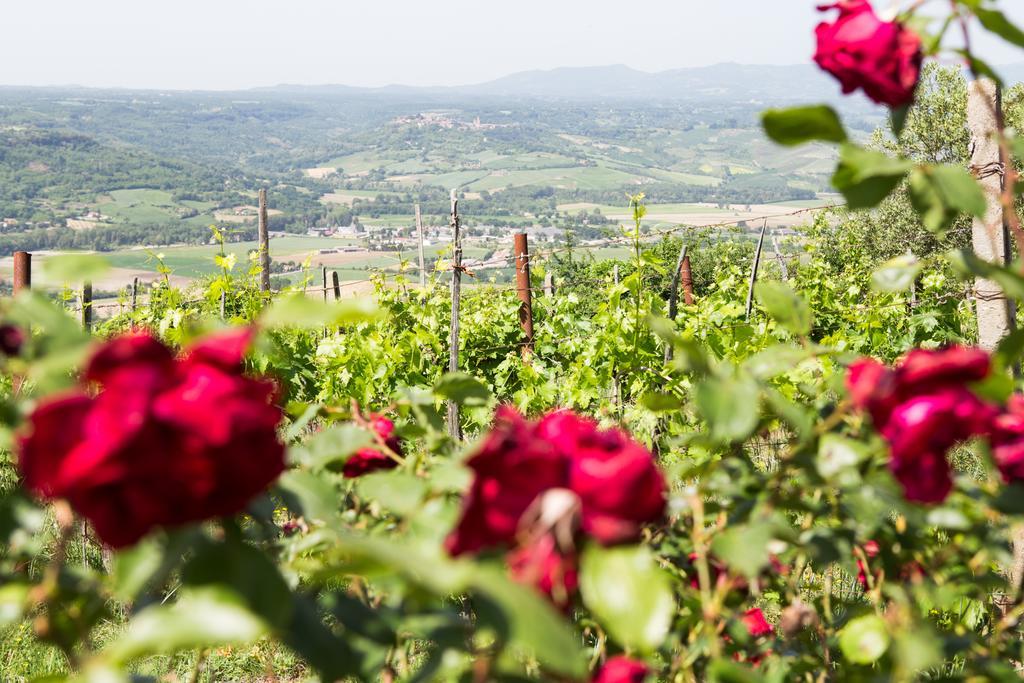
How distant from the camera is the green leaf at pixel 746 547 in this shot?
62 cm

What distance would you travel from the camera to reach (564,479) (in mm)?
509

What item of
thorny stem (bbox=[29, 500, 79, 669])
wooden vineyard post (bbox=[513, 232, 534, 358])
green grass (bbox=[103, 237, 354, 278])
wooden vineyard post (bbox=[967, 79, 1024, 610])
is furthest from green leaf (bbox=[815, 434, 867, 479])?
green grass (bbox=[103, 237, 354, 278])

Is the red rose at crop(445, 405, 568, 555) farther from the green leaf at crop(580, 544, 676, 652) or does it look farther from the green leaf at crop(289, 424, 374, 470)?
the green leaf at crop(289, 424, 374, 470)

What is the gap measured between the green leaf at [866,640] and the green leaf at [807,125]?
430mm

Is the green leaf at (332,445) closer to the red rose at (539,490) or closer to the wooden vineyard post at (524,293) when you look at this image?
the red rose at (539,490)

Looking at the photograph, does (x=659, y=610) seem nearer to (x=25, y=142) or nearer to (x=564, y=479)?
(x=564, y=479)

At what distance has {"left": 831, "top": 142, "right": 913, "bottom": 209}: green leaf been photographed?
733 millimetres

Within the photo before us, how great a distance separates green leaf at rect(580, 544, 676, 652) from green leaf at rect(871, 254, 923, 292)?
0.51 m

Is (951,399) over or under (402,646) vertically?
over

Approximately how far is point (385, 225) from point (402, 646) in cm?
7773

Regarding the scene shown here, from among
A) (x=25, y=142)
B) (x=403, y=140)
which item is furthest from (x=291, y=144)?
(x=25, y=142)

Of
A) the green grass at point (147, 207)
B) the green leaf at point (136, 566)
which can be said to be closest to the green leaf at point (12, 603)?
the green leaf at point (136, 566)

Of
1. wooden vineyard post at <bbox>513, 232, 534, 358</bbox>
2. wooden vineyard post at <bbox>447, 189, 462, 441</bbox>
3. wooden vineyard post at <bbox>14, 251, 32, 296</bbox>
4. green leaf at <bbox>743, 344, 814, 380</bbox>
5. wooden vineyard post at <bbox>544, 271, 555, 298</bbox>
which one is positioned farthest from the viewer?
→ wooden vineyard post at <bbox>544, 271, 555, 298</bbox>

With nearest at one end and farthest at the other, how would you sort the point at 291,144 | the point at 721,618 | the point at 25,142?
the point at 721,618 < the point at 25,142 < the point at 291,144
